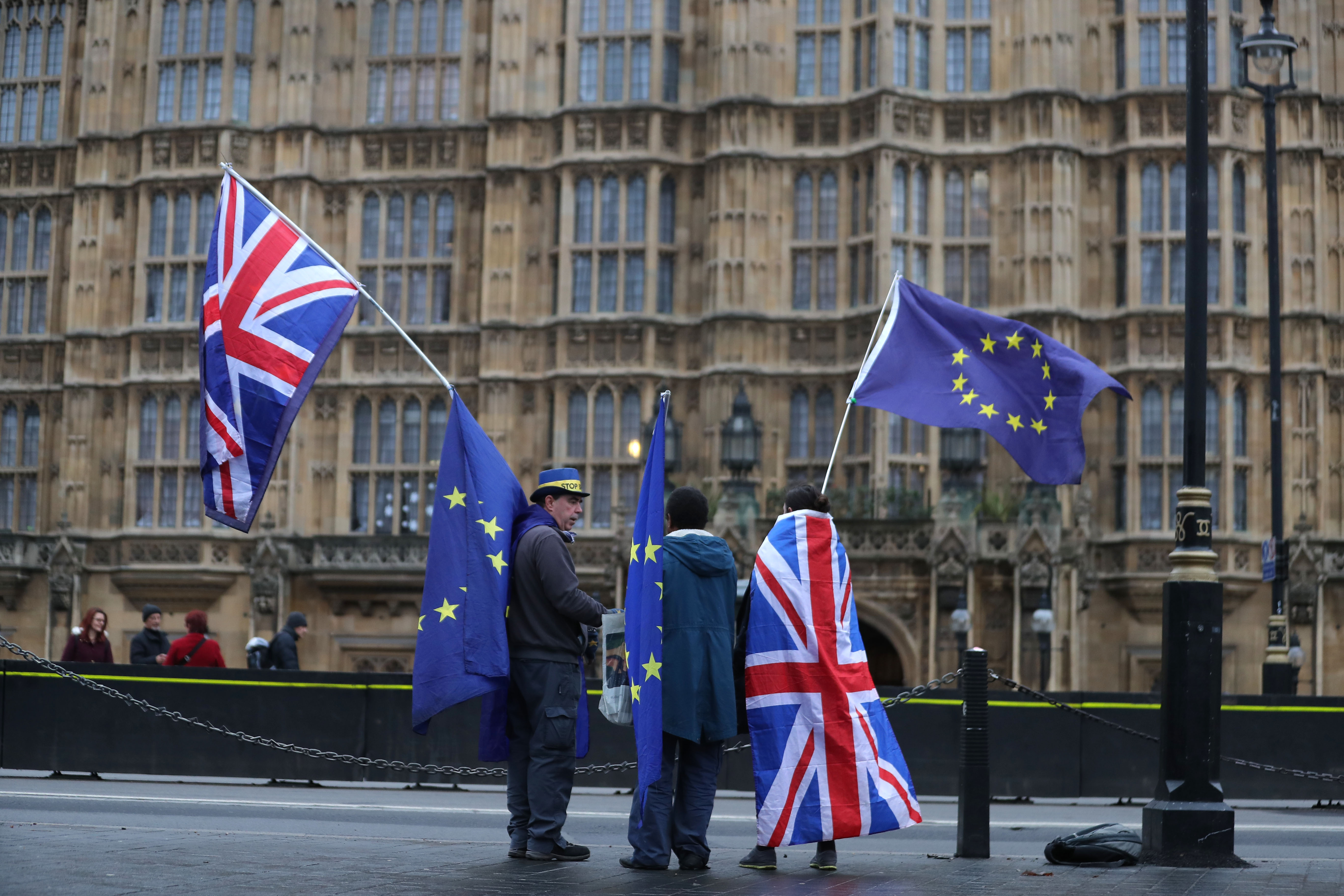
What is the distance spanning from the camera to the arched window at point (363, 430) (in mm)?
33906

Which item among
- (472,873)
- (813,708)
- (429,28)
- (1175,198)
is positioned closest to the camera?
(472,873)

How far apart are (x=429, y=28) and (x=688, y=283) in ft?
25.1

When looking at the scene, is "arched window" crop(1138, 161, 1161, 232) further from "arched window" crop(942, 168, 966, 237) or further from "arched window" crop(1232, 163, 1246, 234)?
"arched window" crop(942, 168, 966, 237)

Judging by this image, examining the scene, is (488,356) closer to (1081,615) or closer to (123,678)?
(1081,615)

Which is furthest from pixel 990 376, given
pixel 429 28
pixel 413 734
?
pixel 429 28

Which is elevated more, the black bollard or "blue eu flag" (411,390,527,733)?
"blue eu flag" (411,390,527,733)

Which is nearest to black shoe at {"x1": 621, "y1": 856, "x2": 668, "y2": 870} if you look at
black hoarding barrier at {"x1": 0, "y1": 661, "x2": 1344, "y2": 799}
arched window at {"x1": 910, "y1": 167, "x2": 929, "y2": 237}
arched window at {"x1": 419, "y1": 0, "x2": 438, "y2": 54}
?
black hoarding barrier at {"x1": 0, "y1": 661, "x2": 1344, "y2": 799}

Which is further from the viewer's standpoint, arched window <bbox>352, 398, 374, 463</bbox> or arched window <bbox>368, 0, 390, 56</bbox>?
arched window <bbox>368, 0, 390, 56</bbox>

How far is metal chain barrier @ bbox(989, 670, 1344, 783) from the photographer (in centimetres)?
1434

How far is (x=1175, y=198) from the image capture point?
31359 millimetres

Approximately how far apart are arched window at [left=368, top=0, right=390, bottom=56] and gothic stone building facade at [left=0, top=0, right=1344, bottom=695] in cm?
6

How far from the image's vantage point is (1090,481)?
30891 millimetres

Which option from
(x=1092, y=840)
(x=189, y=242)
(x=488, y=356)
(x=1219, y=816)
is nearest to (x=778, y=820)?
(x=1092, y=840)

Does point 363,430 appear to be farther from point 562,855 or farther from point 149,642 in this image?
point 562,855
